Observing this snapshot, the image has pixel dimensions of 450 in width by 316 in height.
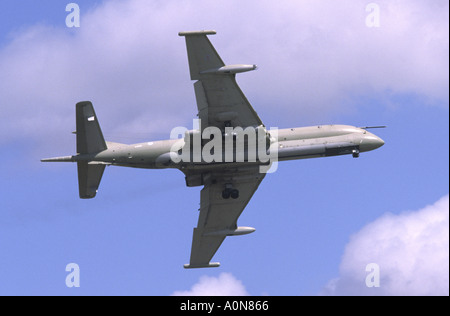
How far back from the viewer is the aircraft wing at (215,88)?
236 ft

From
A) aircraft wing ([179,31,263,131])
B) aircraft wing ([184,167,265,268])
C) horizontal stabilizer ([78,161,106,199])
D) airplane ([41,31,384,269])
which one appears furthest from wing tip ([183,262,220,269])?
aircraft wing ([179,31,263,131])

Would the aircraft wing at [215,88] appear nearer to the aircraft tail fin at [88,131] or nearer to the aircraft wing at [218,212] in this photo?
the aircraft wing at [218,212]

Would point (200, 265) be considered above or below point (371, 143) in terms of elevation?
below

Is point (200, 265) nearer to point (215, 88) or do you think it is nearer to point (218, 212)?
point (218, 212)

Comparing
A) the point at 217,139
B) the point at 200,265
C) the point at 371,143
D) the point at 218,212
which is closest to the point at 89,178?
the point at 217,139

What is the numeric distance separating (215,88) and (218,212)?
47.7 feet

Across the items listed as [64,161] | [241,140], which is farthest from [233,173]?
[64,161]

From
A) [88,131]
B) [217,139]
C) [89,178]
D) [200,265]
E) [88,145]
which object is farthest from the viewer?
[200,265]

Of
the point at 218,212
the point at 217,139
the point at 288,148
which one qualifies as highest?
the point at 217,139

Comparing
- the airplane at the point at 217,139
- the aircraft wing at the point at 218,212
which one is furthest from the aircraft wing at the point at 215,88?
Result: the aircraft wing at the point at 218,212

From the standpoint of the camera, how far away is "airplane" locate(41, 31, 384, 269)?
72.9 metres

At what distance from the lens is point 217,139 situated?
7600cm

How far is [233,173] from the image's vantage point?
8094cm

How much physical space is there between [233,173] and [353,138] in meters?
9.76
